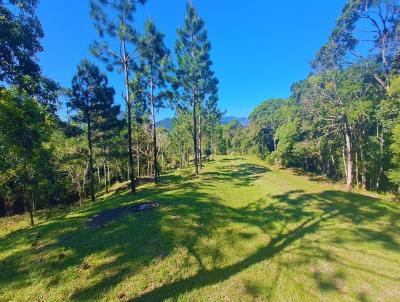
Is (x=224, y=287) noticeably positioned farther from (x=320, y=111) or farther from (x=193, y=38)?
(x=193, y=38)

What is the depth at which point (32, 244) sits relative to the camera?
7.74 metres

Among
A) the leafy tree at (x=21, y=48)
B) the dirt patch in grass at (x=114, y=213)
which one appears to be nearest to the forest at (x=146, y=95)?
the leafy tree at (x=21, y=48)

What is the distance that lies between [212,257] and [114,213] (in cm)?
604

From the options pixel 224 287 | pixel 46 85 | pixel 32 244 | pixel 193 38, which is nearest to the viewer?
pixel 224 287

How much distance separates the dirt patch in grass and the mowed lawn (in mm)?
449

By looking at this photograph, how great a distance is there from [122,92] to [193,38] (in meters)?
11.4

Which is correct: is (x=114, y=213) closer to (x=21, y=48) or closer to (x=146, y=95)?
(x=21, y=48)

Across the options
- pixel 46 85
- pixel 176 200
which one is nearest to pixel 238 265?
pixel 176 200

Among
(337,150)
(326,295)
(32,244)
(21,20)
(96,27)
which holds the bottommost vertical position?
(326,295)

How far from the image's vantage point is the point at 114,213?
10648 millimetres

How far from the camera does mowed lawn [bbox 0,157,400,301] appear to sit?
5160mm

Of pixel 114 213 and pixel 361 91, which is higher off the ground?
pixel 361 91

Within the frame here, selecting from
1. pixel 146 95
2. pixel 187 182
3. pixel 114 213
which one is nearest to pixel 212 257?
pixel 114 213

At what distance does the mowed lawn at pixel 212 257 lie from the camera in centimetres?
516
